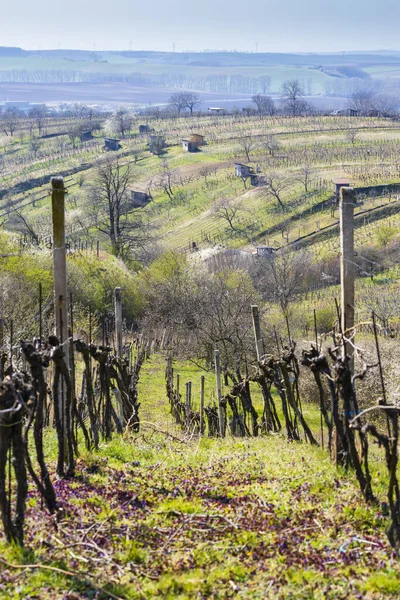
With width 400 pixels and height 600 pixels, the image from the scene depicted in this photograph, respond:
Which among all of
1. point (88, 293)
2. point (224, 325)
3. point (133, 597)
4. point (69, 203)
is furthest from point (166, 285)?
point (69, 203)

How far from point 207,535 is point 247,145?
4371 inches

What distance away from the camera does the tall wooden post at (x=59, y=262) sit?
8703 millimetres

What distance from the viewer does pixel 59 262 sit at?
29.0 ft

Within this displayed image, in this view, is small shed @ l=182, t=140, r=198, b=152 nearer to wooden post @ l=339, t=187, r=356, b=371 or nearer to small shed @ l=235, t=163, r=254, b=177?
small shed @ l=235, t=163, r=254, b=177

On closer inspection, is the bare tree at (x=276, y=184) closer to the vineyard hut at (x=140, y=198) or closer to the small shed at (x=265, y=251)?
the vineyard hut at (x=140, y=198)

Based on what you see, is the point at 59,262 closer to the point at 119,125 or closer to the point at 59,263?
the point at 59,263

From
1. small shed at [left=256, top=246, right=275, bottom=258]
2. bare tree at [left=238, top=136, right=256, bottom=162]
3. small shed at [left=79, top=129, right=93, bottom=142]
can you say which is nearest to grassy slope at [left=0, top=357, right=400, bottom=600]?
small shed at [left=256, top=246, right=275, bottom=258]

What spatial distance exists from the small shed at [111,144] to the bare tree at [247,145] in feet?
72.6

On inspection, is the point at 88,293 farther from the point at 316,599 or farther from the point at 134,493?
the point at 316,599

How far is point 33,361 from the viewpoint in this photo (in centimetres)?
706

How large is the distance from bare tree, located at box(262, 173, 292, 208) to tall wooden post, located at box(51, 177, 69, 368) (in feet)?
246

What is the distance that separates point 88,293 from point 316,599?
32.7 metres

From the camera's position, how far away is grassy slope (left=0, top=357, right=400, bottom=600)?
5.86 m

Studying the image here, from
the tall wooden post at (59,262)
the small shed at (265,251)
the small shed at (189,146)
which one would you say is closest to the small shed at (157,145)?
the small shed at (189,146)
